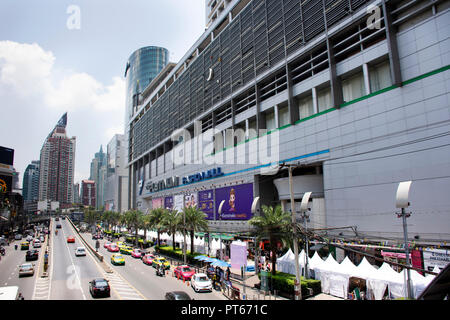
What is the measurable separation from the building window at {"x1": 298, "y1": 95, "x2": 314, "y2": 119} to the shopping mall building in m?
0.17

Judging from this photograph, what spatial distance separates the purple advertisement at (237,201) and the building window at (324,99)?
18.2 m

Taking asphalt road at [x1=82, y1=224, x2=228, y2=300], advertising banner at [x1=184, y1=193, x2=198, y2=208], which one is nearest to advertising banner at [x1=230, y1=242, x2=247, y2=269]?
asphalt road at [x1=82, y1=224, x2=228, y2=300]

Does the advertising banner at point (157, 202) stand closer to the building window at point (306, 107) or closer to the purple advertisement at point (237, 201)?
the purple advertisement at point (237, 201)

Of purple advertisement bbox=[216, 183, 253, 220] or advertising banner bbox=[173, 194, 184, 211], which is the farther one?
advertising banner bbox=[173, 194, 184, 211]

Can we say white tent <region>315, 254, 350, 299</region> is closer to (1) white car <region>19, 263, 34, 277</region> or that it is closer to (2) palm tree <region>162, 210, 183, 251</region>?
(2) palm tree <region>162, 210, 183, 251</region>

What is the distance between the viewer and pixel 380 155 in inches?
1256

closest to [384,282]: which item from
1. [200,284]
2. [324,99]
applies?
[200,284]

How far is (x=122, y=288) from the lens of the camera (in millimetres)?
25859

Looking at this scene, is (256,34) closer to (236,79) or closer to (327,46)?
(236,79)

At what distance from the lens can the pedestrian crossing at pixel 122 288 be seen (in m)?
22.7

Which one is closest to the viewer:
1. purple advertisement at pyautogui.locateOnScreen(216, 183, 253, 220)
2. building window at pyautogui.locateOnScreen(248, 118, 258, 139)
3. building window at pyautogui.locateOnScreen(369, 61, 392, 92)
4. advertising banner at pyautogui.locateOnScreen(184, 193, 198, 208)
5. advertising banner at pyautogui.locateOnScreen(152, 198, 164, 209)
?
building window at pyautogui.locateOnScreen(369, 61, 392, 92)

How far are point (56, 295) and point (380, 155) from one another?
34.0 meters

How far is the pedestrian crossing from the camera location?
22.7 m

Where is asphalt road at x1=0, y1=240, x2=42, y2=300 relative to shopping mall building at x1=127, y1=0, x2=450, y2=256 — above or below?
below
